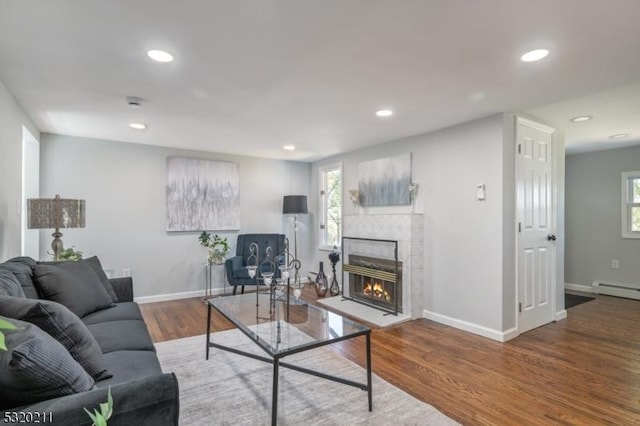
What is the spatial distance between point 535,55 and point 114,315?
3.26 metres

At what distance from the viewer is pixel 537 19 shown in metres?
1.70

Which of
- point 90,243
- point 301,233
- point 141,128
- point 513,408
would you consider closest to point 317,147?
point 301,233

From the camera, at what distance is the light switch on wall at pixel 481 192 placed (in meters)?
3.38

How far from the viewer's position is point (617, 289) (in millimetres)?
5070

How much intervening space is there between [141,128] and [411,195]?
3.25 metres

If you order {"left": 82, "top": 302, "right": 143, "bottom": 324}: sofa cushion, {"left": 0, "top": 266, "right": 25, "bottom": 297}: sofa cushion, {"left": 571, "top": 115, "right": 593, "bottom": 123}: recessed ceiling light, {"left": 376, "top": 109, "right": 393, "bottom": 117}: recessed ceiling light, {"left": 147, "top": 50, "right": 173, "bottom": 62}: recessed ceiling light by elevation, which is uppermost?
{"left": 571, "top": 115, "right": 593, "bottom": 123}: recessed ceiling light

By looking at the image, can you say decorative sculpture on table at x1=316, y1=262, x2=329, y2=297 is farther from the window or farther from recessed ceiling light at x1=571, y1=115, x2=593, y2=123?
recessed ceiling light at x1=571, y1=115, x2=593, y2=123

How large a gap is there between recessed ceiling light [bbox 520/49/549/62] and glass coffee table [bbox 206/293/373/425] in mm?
1938

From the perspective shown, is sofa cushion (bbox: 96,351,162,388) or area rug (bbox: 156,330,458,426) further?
area rug (bbox: 156,330,458,426)

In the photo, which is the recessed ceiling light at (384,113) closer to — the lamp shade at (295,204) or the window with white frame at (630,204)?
the lamp shade at (295,204)

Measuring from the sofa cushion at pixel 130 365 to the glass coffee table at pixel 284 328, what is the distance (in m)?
0.55

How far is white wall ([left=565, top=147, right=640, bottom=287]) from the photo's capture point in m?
5.05

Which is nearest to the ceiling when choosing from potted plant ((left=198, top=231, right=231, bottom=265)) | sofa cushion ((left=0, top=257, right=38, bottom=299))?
sofa cushion ((left=0, top=257, right=38, bottom=299))

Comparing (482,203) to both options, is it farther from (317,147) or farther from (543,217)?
(317,147)
